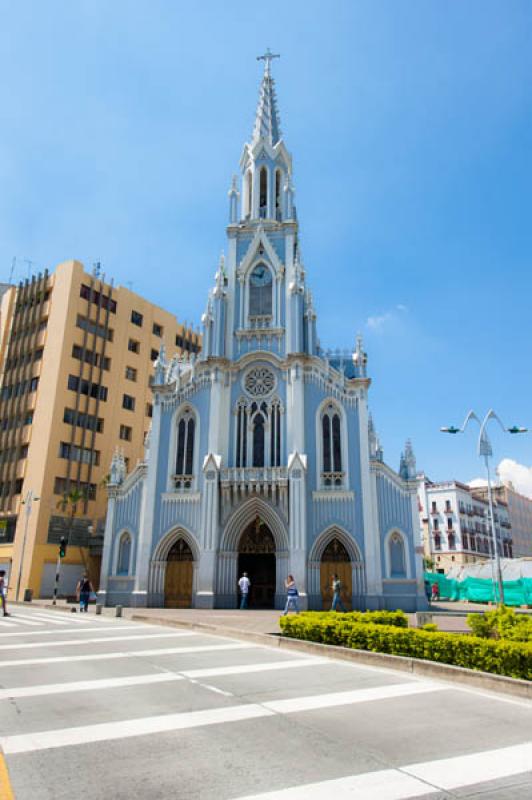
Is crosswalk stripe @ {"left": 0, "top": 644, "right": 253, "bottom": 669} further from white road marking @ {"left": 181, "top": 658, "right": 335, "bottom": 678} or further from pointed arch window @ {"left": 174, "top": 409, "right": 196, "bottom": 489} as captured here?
pointed arch window @ {"left": 174, "top": 409, "right": 196, "bottom": 489}

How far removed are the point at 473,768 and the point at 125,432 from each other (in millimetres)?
45866

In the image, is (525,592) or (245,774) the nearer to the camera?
(245,774)

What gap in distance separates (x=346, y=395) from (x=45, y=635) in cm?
2039

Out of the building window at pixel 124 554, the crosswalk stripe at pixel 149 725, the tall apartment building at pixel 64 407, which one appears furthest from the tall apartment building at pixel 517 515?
the crosswalk stripe at pixel 149 725

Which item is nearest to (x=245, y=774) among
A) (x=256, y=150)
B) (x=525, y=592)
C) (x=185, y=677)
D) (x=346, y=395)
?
(x=185, y=677)

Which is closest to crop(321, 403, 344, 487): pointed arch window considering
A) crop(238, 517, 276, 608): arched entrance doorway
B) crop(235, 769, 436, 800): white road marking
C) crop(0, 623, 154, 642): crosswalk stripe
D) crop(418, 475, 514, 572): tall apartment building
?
crop(238, 517, 276, 608): arched entrance doorway

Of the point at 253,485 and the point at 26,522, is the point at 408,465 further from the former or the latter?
the point at 26,522

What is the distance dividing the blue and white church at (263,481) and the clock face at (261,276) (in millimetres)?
99

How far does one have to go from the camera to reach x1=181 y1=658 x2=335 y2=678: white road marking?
10320mm

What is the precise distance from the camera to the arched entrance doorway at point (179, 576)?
30141 millimetres

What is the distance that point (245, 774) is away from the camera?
5.20m

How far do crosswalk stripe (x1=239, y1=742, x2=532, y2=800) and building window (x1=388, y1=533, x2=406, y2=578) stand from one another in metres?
24.3

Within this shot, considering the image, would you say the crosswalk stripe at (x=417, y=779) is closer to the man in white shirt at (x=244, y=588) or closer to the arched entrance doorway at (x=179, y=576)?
the man in white shirt at (x=244, y=588)

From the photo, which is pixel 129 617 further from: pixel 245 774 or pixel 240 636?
pixel 245 774
